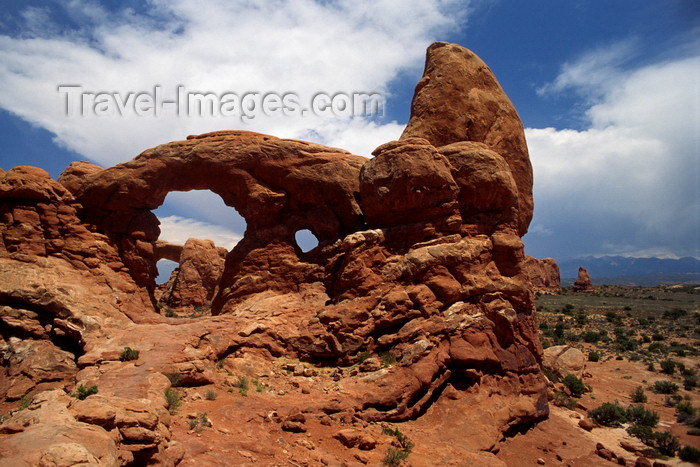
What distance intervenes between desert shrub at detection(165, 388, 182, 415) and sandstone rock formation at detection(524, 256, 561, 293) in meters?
64.3

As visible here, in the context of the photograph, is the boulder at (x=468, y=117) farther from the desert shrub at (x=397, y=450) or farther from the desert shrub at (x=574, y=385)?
the desert shrub at (x=397, y=450)

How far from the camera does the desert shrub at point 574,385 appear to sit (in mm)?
16094

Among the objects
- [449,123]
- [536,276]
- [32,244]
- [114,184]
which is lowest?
[536,276]

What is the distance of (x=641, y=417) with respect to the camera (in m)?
13.8

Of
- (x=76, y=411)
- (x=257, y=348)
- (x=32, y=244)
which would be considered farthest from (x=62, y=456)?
(x=32, y=244)

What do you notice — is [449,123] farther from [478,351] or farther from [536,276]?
[536,276]

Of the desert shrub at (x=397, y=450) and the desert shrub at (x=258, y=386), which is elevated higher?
the desert shrub at (x=258, y=386)

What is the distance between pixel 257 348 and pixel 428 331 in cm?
495

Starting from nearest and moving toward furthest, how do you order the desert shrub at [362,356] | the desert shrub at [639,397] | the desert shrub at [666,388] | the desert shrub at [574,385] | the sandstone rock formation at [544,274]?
the desert shrub at [362,356], the desert shrub at [639,397], the desert shrub at [574,385], the desert shrub at [666,388], the sandstone rock formation at [544,274]

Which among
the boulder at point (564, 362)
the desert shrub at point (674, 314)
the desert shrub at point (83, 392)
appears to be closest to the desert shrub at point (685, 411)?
the boulder at point (564, 362)

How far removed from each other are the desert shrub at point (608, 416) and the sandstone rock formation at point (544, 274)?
178 ft

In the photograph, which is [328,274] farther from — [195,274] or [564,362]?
[195,274]

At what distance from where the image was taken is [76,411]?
5.48m

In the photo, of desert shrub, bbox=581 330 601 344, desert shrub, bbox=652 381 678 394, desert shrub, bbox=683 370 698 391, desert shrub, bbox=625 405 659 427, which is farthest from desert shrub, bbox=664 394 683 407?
desert shrub, bbox=581 330 601 344
